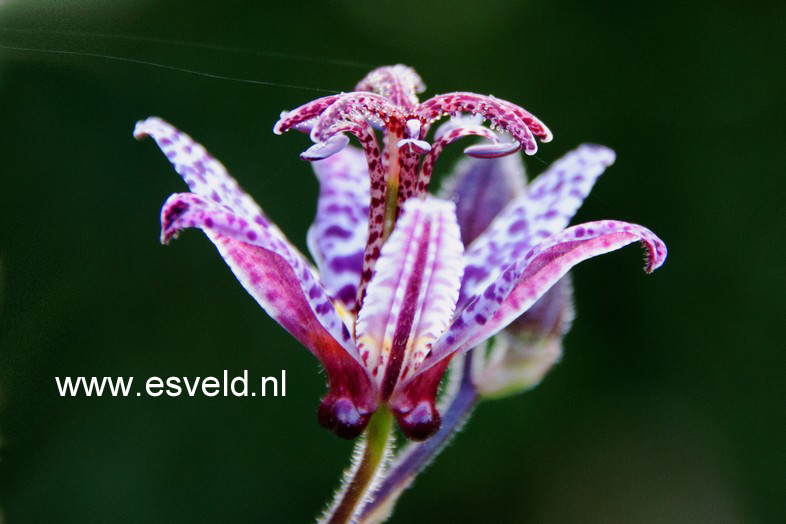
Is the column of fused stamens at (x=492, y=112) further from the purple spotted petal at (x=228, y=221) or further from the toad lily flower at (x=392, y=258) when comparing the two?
the purple spotted petal at (x=228, y=221)

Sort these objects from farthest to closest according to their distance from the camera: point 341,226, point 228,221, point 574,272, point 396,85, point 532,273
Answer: point 574,272 → point 341,226 → point 396,85 → point 532,273 → point 228,221

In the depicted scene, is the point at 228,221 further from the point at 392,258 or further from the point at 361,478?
the point at 361,478

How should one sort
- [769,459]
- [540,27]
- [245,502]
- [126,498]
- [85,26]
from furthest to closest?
[540,27] → [769,459] → [245,502] → [126,498] → [85,26]

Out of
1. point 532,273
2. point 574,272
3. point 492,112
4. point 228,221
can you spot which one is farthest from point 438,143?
point 574,272

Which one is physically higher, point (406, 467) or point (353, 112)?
point (353, 112)

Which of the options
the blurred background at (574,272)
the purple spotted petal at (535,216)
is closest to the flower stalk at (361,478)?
the purple spotted petal at (535,216)

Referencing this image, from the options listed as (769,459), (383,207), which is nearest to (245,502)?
Answer: (769,459)

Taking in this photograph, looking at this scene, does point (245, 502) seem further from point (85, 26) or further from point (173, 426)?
point (85, 26)
